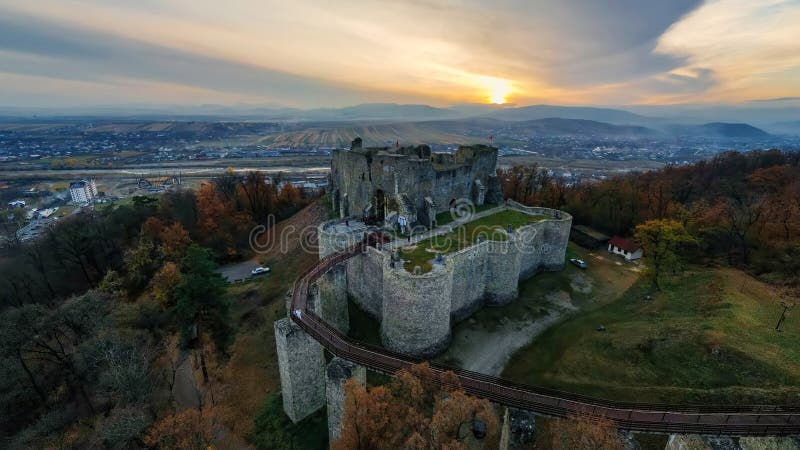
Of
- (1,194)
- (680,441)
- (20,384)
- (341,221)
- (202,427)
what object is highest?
(341,221)

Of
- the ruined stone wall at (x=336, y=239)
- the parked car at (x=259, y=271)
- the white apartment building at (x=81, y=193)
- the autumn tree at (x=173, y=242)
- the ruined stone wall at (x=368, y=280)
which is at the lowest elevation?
the white apartment building at (x=81, y=193)

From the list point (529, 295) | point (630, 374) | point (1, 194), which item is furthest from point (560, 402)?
point (1, 194)

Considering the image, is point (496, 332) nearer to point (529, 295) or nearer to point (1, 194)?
point (529, 295)

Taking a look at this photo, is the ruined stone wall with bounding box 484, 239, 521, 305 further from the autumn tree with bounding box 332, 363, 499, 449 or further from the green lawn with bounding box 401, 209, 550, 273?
the autumn tree with bounding box 332, 363, 499, 449

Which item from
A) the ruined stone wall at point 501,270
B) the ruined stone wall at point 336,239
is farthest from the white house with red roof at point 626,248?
the ruined stone wall at point 336,239

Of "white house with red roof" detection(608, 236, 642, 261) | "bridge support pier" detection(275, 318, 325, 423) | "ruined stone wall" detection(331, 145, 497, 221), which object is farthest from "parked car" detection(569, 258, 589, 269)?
"bridge support pier" detection(275, 318, 325, 423)

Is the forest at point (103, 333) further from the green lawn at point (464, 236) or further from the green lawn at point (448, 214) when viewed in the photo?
the green lawn at point (448, 214)
